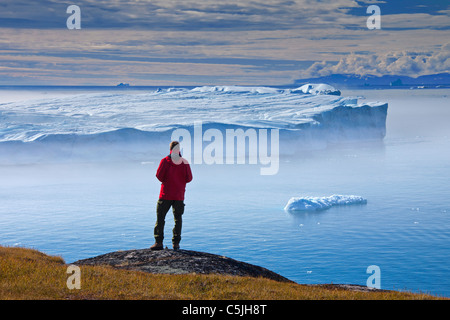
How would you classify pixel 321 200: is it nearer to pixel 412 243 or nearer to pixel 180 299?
pixel 412 243

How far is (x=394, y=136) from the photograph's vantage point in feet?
254

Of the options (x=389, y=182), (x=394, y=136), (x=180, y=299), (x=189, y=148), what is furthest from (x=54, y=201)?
(x=394, y=136)

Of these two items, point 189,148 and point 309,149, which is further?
point 309,149

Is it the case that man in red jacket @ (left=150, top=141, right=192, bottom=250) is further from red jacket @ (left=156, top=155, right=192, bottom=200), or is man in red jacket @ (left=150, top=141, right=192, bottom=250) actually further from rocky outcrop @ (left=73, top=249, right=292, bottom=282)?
rocky outcrop @ (left=73, top=249, right=292, bottom=282)

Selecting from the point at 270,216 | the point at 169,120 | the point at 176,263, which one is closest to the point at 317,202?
the point at 270,216

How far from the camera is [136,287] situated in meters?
8.01

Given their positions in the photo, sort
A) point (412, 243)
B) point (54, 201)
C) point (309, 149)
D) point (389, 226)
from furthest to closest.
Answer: point (309, 149) → point (54, 201) → point (389, 226) → point (412, 243)

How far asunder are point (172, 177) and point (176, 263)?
1616mm

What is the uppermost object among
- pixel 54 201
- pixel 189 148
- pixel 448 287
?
pixel 189 148

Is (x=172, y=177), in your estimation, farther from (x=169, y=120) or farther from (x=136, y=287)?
(x=169, y=120)

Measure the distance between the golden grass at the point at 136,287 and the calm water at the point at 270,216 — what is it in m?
12.8

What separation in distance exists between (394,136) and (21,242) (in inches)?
2436

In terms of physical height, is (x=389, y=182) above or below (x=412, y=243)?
above

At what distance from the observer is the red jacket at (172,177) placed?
9.80 m
